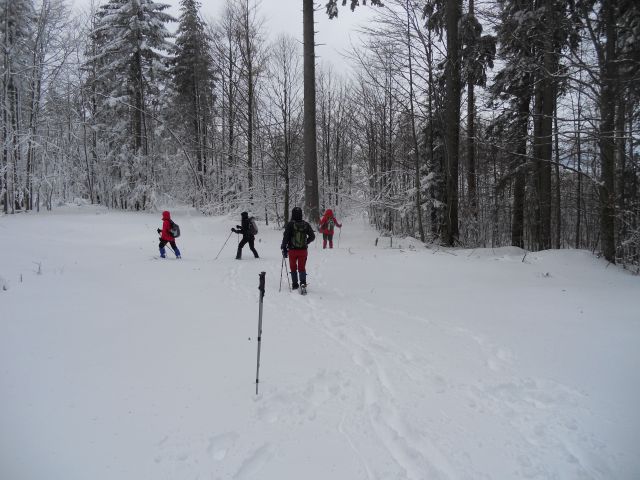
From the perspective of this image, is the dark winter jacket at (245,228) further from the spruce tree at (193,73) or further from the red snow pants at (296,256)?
the spruce tree at (193,73)

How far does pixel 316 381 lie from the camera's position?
4070mm

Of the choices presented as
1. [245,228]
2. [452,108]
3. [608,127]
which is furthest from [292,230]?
[452,108]

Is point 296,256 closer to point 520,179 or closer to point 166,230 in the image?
point 166,230

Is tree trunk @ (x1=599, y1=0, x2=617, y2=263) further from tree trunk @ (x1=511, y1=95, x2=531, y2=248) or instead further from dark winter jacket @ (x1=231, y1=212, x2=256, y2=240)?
dark winter jacket @ (x1=231, y1=212, x2=256, y2=240)

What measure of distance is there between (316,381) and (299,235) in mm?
4658

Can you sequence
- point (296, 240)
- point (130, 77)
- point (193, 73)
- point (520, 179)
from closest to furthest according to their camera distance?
point (296, 240) < point (520, 179) < point (130, 77) < point (193, 73)

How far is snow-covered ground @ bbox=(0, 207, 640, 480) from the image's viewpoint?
111 inches

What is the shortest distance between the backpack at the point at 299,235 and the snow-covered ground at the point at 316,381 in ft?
3.87

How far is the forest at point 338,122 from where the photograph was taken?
10.4 meters

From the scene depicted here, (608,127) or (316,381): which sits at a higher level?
(608,127)

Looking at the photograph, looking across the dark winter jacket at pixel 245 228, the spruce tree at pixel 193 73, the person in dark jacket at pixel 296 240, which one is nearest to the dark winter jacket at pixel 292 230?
the person in dark jacket at pixel 296 240

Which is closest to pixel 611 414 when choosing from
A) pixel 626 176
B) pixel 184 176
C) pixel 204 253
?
pixel 626 176

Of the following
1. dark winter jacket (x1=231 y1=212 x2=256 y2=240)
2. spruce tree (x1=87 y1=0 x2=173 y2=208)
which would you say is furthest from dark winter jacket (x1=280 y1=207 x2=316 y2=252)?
spruce tree (x1=87 y1=0 x2=173 y2=208)

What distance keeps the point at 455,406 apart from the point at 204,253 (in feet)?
38.5
